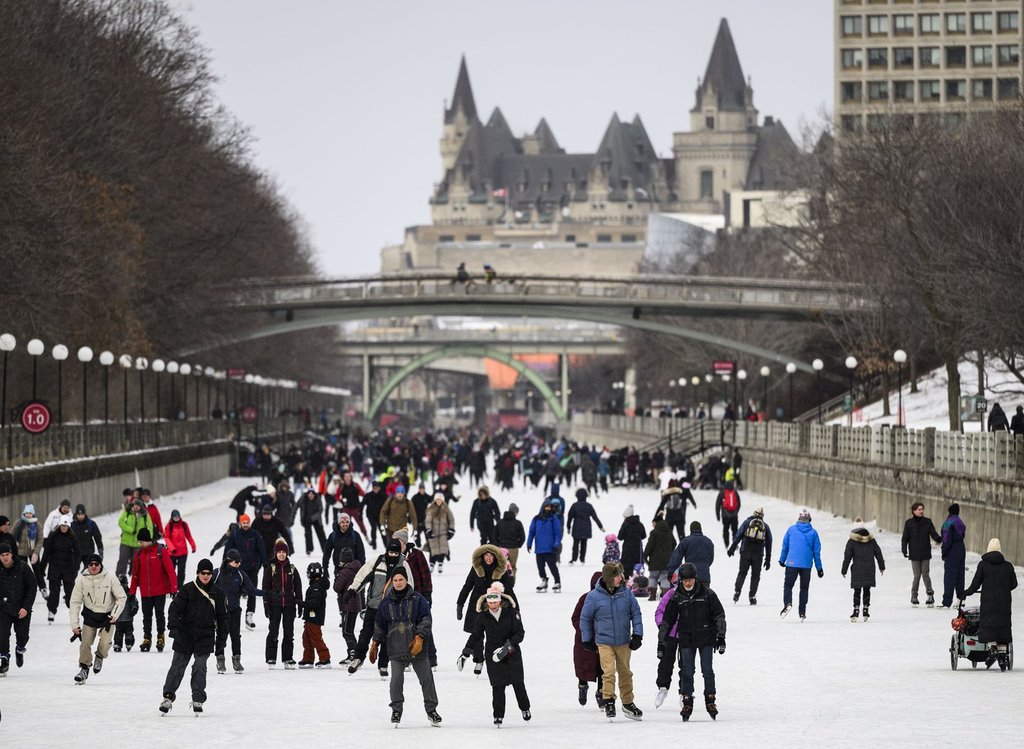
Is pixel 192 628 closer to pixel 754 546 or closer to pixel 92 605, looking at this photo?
pixel 92 605

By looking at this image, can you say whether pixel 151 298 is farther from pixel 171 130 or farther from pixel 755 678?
pixel 755 678

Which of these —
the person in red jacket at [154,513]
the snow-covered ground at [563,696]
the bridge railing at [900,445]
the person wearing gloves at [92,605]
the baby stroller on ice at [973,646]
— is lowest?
the snow-covered ground at [563,696]

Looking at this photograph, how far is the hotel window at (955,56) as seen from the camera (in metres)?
110

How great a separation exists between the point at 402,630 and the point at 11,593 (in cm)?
466

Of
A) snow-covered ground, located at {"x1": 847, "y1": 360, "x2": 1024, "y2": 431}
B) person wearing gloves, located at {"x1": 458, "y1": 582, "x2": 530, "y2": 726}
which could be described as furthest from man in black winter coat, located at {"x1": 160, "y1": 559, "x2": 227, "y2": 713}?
snow-covered ground, located at {"x1": 847, "y1": 360, "x2": 1024, "y2": 431}

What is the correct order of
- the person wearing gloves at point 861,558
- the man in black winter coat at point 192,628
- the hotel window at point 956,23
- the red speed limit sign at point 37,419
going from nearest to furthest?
the man in black winter coat at point 192,628
the person wearing gloves at point 861,558
the red speed limit sign at point 37,419
the hotel window at point 956,23

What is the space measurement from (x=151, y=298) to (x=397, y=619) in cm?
4483

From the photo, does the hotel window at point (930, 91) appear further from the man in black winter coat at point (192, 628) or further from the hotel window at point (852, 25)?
the man in black winter coat at point (192, 628)

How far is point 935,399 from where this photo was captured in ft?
225

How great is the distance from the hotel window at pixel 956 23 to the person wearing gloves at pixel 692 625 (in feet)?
322

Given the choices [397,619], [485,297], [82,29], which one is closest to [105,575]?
[397,619]

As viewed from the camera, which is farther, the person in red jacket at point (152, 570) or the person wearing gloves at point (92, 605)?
the person in red jacket at point (152, 570)

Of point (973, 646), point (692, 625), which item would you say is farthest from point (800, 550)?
point (692, 625)

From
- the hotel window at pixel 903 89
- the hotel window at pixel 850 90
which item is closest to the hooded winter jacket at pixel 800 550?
the hotel window at pixel 903 89
